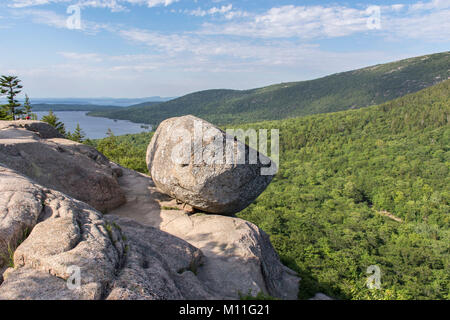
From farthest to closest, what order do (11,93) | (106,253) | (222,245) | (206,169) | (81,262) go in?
(11,93), (206,169), (222,245), (106,253), (81,262)

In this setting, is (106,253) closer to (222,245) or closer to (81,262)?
(81,262)

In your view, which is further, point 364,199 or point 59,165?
point 364,199

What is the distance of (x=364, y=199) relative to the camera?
224 feet

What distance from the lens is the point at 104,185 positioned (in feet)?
41.3

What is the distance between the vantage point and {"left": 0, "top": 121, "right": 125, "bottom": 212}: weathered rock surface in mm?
10078

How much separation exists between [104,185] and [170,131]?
4.15 metres

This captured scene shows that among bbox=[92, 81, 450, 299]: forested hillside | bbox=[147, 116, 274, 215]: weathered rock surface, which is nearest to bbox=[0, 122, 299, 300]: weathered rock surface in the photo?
bbox=[147, 116, 274, 215]: weathered rock surface

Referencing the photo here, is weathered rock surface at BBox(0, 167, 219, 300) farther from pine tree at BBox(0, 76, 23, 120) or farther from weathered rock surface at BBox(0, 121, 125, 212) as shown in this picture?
Result: pine tree at BBox(0, 76, 23, 120)

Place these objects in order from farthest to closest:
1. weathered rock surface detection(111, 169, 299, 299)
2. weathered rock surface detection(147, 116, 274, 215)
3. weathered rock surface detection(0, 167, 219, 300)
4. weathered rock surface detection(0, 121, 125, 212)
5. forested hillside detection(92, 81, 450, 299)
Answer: forested hillside detection(92, 81, 450, 299), weathered rock surface detection(147, 116, 274, 215), weathered rock surface detection(0, 121, 125, 212), weathered rock surface detection(111, 169, 299, 299), weathered rock surface detection(0, 167, 219, 300)

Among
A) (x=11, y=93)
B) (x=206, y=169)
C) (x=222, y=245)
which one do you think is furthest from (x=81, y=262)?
(x=11, y=93)

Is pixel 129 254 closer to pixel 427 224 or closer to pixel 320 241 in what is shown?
pixel 320 241

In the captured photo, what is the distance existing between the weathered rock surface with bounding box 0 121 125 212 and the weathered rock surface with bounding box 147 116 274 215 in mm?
2875

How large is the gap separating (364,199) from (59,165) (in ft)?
238
